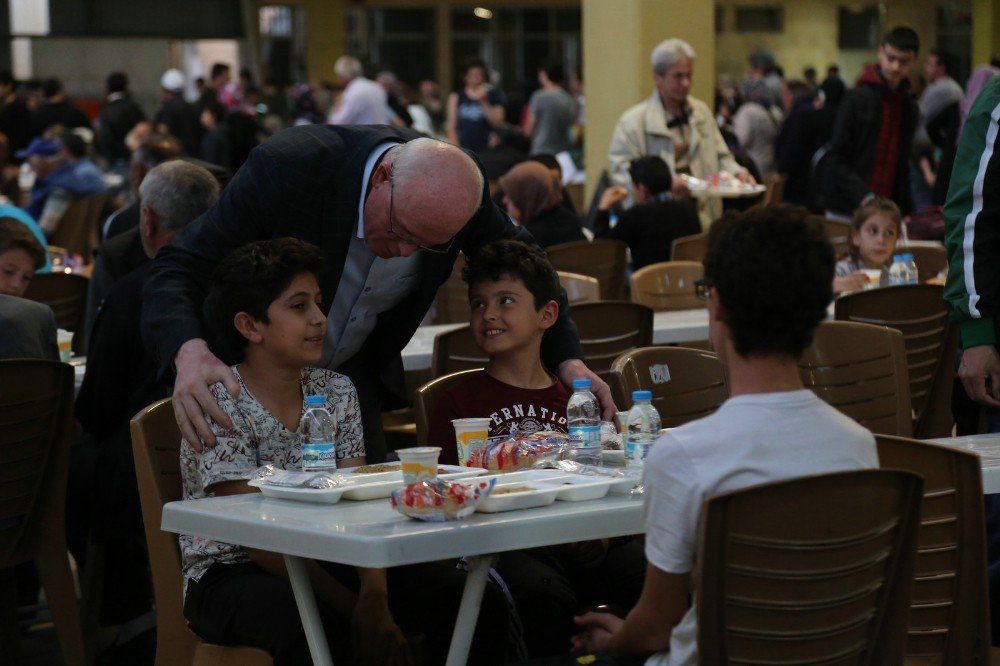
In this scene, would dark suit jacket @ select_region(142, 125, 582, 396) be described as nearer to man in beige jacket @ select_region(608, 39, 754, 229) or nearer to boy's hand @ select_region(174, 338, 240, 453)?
boy's hand @ select_region(174, 338, 240, 453)

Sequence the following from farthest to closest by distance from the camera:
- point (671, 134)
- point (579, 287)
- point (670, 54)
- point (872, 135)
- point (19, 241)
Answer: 1. point (872, 135)
2. point (671, 134)
3. point (670, 54)
4. point (579, 287)
5. point (19, 241)

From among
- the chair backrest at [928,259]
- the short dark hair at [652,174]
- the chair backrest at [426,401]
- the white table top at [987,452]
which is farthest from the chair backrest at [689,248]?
the white table top at [987,452]

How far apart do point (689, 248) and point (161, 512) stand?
162 inches

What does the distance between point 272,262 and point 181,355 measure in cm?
27

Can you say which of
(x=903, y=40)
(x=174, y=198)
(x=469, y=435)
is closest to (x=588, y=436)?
(x=469, y=435)

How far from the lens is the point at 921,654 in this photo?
8.39 ft

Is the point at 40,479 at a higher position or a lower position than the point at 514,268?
lower

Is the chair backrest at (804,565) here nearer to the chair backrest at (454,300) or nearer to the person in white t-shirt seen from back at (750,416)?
the person in white t-shirt seen from back at (750,416)

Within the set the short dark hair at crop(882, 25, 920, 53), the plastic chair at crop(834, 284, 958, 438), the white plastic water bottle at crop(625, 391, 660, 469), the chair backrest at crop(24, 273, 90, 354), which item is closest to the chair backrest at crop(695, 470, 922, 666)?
the white plastic water bottle at crop(625, 391, 660, 469)

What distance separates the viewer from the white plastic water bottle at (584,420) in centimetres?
294

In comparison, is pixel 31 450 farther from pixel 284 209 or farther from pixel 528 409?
pixel 528 409

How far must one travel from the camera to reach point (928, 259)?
658 cm

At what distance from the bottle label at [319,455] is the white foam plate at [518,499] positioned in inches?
16.5

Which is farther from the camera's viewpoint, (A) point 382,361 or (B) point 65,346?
(B) point 65,346
